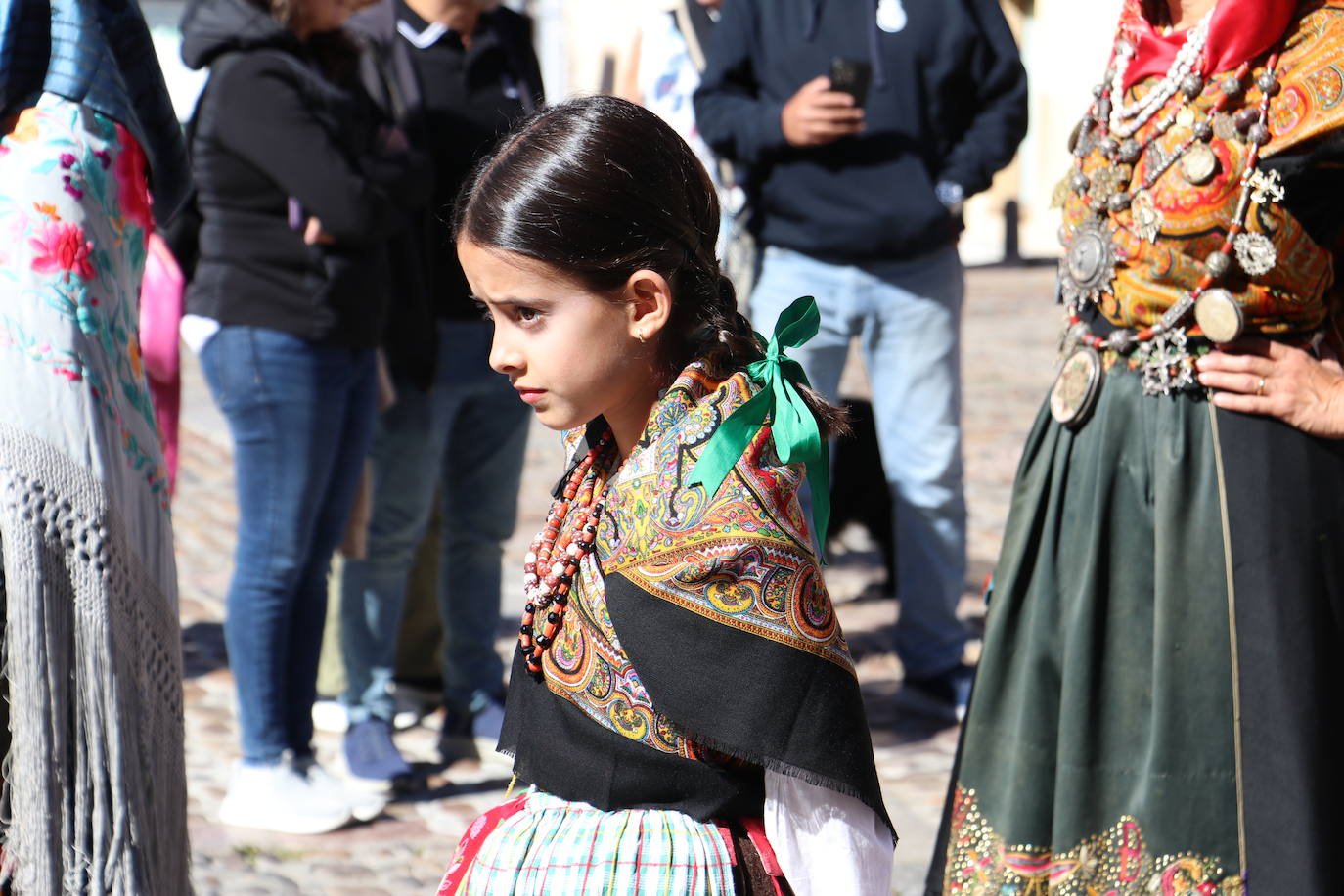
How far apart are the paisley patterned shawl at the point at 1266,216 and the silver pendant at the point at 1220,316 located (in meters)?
0.03

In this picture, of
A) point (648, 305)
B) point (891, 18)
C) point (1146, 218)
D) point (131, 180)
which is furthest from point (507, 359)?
→ point (891, 18)

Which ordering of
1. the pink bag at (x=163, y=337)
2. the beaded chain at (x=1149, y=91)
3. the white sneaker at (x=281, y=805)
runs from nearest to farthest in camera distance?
1. the beaded chain at (x=1149, y=91)
2. the pink bag at (x=163, y=337)
3. the white sneaker at (x=281, y=805)

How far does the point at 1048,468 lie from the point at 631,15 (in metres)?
20.5

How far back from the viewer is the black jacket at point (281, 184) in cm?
355

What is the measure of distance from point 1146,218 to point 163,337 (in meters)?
Answer: 1.80

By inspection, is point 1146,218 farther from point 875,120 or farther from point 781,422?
point 875,120

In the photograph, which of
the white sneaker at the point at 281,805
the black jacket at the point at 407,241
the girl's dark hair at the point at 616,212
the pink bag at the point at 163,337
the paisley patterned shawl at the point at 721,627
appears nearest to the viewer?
the paisley patterned shawl at the point at 721,627

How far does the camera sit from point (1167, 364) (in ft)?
8.30

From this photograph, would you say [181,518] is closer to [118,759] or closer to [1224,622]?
[118,759]

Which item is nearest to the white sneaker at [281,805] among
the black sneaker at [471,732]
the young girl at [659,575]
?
the black sneaker at [471,732]

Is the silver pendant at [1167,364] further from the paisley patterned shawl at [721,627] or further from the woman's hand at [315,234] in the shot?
the woman's hand at [315,234]

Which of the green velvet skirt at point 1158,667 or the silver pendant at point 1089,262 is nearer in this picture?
the green velvet skirt at point 1158,667

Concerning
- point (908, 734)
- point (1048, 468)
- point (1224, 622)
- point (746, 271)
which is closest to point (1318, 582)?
point (1224, 622)

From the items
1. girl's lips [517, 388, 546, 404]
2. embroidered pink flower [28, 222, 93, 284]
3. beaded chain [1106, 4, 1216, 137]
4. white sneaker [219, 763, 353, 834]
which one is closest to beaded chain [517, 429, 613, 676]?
girl's lips [517, 388, 546, 404]
